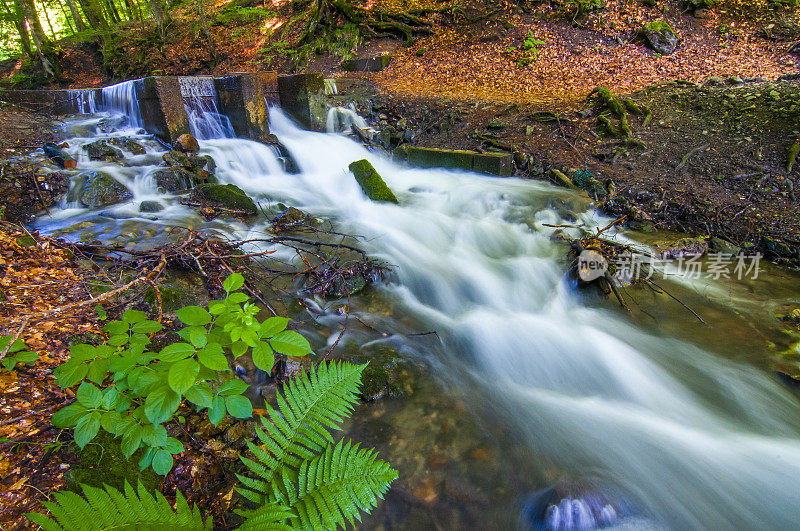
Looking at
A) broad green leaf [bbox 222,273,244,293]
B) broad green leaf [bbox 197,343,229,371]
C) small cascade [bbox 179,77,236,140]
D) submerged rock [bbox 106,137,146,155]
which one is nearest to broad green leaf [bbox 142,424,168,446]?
broad green leaf [bbox 197,343,229,371]

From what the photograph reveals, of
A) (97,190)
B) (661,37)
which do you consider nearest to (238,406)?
(97,190)

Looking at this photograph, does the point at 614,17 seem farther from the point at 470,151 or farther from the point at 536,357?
the point at 536,357

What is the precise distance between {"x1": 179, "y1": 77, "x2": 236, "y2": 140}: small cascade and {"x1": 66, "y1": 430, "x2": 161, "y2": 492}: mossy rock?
848 centimetres

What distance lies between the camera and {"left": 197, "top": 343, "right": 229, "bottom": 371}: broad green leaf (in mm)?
1490

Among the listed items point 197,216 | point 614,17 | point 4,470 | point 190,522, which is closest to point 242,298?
point 190,522

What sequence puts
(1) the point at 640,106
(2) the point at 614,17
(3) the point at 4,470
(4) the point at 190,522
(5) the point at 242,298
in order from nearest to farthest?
(4) the point at 190,522 < (3) the point at 4,470 < (5) the point at 242,298 < (1) the point at 640,106 < (2) the point at 614,17

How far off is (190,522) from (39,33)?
22579 millimetres

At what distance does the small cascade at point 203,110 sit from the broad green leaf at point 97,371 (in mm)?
8435

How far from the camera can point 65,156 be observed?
6.84m

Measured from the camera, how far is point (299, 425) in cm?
A: 175

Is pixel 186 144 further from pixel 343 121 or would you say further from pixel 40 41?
pixel 40 41

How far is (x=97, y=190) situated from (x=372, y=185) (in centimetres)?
476

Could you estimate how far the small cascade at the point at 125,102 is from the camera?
8.94 m

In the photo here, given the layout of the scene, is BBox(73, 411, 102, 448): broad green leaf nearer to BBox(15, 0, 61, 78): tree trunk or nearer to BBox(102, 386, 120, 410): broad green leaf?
BBox(102, 386, 120, 410): broad green leaf
